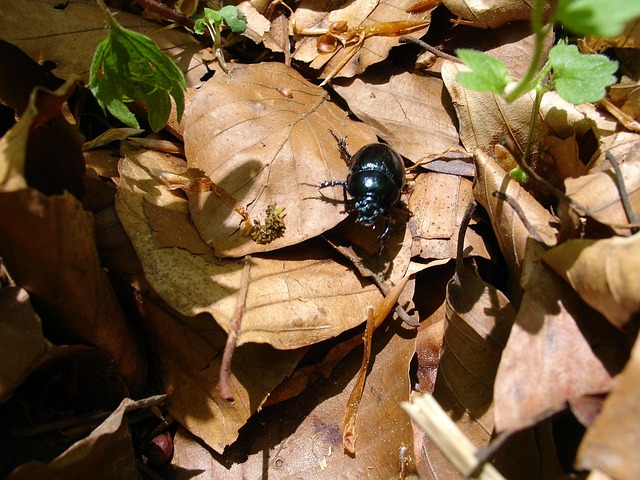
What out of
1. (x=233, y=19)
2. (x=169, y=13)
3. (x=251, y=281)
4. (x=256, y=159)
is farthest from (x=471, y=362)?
(x=169, y=13)

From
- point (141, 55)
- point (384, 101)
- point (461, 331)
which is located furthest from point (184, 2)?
point (461, 331)

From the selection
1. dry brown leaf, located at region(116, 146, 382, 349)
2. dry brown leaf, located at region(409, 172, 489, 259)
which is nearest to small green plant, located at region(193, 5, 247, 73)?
dry brown leaf, located at region(116, 146, 382, 349)

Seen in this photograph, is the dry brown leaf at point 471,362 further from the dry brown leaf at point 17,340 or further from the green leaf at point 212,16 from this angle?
the green leaf at point 212,16

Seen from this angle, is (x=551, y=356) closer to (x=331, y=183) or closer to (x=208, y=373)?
(x=331, y=183)

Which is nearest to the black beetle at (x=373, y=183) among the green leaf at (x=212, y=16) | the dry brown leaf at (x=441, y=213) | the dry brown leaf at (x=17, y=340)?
the dry brown leaf at (x=441, y=213)

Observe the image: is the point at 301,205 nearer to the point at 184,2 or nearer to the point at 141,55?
the point at 141,55
